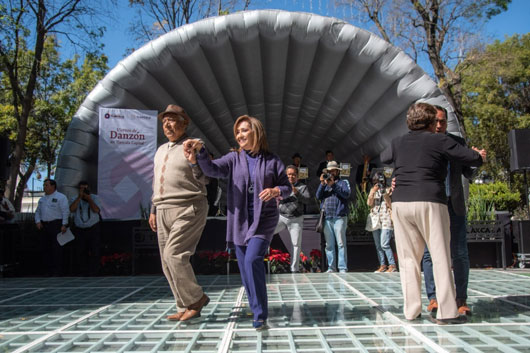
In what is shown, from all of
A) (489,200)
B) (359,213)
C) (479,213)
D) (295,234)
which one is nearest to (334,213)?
(295,234)

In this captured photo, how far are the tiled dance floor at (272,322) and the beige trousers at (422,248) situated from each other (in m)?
0.16

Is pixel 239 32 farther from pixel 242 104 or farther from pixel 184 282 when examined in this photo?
pixel 184 282

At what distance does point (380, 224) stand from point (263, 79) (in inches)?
173

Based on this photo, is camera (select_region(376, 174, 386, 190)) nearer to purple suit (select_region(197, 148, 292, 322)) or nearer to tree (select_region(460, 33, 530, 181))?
purple suit (select_region(197, 148, 292, 322))

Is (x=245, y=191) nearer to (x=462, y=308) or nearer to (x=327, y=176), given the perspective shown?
(x=462, y=308)

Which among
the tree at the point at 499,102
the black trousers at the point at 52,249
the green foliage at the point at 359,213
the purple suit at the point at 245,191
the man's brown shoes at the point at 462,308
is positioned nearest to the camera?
the purple suit at the point at 245,191

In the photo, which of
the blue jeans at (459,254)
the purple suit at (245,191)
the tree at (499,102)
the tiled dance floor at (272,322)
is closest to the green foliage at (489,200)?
the tiled dance floor at (272,322)

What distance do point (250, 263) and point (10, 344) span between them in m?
1.61

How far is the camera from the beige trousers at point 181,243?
345cm

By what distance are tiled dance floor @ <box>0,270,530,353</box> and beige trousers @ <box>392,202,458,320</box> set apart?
16cm

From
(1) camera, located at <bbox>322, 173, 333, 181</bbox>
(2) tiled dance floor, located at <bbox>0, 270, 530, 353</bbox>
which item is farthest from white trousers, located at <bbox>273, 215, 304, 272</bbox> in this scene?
(2) tiled dance floor, located at <bbox>0, 270, 530, 353</bbox>

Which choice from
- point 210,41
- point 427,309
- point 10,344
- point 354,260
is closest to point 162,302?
point 10,344

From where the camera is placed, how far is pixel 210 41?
8328mm

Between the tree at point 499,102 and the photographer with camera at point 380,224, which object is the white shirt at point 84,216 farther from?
the tree at point 499,102
